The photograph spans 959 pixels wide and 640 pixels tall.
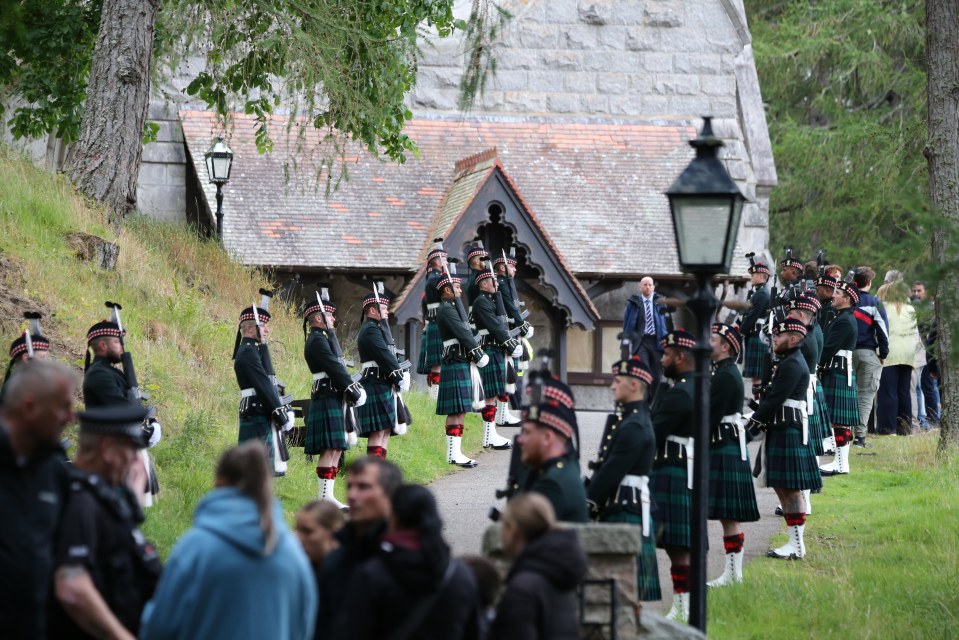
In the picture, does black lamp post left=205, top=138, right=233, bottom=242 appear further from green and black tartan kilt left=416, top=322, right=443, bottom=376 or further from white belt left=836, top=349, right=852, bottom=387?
white belt left=836, top=349, right=852, bottom=387

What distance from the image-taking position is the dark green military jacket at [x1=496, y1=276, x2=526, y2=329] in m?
17.0

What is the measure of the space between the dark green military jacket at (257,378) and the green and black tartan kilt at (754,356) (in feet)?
25.6

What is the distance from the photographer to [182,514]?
35.5 ft

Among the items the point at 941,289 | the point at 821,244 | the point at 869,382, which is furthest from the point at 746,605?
the point at 821,244

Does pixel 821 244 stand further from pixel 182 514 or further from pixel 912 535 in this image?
pixel 182 514

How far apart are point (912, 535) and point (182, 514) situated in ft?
19.2

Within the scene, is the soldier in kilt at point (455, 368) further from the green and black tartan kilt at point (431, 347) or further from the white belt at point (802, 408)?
the white belt at point (802, 408)

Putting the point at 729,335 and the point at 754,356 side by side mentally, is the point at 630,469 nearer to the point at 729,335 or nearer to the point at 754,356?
the point at 729,335

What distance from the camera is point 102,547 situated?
5082 millimetres

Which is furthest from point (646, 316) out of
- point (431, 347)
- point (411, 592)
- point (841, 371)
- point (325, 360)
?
point (411, 592)

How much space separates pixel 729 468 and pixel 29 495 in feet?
19.8

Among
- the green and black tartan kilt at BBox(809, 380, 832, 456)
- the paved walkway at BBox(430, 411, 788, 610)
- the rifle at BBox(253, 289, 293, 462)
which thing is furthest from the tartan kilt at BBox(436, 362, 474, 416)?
the green and black tartan kilt at BBox(809, 380, 832, 456)

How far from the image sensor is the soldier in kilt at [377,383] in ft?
43.2

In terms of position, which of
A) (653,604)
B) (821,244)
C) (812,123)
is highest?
(812,123)
